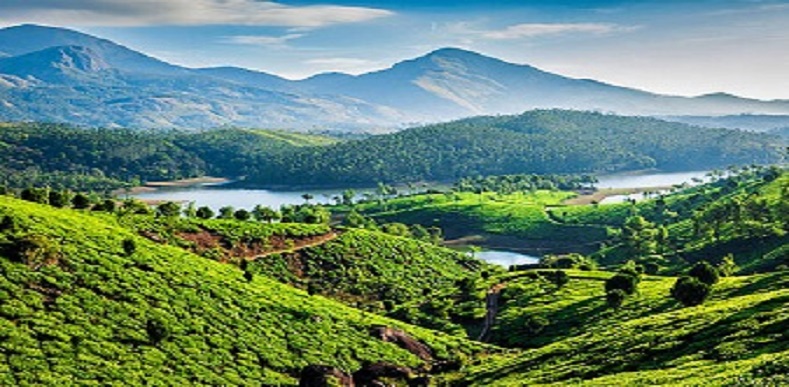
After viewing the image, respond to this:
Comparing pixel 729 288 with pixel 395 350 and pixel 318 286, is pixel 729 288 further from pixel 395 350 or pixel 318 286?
pixel 318 286

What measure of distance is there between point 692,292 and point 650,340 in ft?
90.5

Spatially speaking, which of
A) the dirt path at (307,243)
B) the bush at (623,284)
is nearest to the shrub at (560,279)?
the bush at (623,284)

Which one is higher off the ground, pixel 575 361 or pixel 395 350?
pixel 575 361

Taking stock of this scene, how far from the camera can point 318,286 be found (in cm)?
13388

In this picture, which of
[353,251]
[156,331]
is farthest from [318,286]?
[156,331]

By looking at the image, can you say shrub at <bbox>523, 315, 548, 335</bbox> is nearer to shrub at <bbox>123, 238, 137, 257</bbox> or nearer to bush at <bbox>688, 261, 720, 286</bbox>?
bush at <bbox>688, 261, 720, 286</bbox>

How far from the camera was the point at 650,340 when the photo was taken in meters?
68.9

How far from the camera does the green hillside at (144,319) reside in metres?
63.7

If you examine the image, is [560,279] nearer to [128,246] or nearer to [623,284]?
[623,284]

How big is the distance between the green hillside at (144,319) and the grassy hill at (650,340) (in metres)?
16.0

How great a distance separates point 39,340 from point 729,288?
289ft

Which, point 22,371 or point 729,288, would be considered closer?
point 22,371

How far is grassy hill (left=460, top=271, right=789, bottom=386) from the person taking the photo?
51688 mm

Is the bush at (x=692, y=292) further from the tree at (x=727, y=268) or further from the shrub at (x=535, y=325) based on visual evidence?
the tree at (x=727, y=268)
